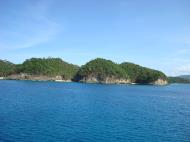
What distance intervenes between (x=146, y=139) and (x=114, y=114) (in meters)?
22.2

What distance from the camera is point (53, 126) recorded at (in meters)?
49.0

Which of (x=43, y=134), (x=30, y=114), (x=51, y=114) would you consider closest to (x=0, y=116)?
(x=30, y=114)

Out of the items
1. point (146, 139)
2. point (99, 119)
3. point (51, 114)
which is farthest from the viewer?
point (51, 114)

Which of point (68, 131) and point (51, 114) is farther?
point (51, 114)

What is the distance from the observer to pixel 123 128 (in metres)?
49.6

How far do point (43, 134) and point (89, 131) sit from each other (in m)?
7.09

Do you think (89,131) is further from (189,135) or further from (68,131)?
(189,135)

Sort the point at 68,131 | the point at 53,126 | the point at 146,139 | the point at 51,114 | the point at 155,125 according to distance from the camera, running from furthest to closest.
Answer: the point at 51,114 → the point at 155,125 → the point at 53,126 → the point at 68,131 → the point at 146,139

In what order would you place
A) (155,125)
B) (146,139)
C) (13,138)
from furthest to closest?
1. (155,125)
2. (146,139)
3. (13,138)

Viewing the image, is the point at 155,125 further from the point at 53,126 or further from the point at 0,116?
the point at 0,116

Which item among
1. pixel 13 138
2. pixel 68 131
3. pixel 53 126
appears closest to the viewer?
pixel 13 138

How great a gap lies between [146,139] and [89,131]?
8.70 m

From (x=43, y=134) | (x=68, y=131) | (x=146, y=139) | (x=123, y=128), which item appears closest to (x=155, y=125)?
(x=123, y=128)

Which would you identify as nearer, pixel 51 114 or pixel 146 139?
pixel 146 139
